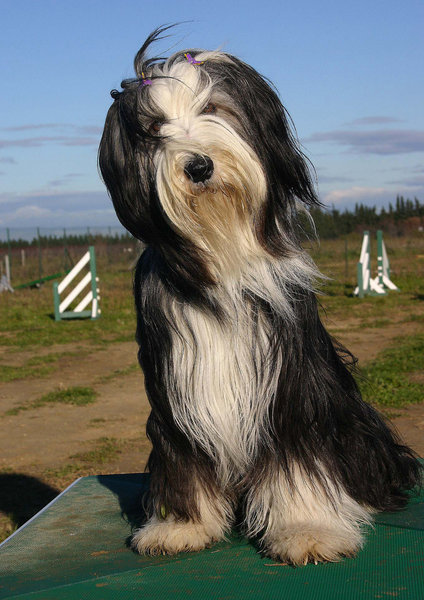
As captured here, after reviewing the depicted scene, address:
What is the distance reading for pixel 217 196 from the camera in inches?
91.0

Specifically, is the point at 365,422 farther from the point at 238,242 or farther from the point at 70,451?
the point at 70,451

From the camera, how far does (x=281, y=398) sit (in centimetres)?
251

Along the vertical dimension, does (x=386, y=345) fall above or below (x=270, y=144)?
below

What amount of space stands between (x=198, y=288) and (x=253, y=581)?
35.9 inches

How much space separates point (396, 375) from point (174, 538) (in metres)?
5.95

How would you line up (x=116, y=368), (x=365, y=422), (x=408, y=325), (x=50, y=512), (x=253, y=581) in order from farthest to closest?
(x=408, y=325) → (x=116, y=368) → (x=50, y=512) → (x=365, y=422) → (x=253, y=581)

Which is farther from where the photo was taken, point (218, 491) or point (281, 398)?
point (218, 491)

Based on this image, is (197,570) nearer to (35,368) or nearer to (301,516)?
(301,516)

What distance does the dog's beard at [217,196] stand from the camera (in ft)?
7.42

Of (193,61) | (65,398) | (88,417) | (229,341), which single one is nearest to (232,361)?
(229,341)

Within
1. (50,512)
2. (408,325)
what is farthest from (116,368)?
(50,512)

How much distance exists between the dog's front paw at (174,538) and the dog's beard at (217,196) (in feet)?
3.10

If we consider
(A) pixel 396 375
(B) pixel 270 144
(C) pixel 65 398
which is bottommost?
(C) pixel 65 398

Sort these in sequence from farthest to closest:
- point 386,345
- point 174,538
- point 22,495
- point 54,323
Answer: point 54,323 < point 386,345 < point 22,495 < point 174,538
